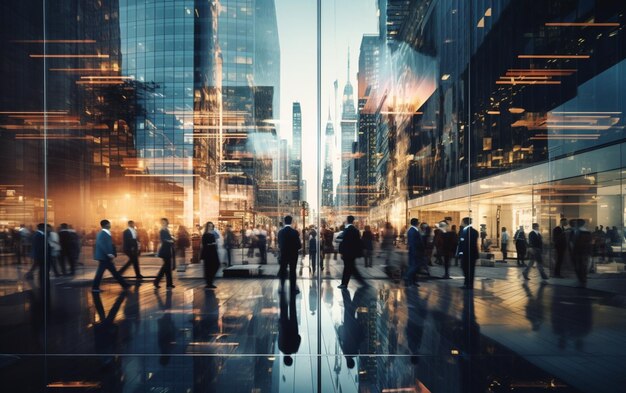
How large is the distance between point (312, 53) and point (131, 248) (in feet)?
18.1

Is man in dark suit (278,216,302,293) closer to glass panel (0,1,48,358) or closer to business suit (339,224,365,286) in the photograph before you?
business suit (339,224,365,286)

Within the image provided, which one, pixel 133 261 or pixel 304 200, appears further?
pixel 133 261

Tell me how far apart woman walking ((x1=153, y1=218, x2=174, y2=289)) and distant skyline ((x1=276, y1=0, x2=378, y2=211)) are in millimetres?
3206

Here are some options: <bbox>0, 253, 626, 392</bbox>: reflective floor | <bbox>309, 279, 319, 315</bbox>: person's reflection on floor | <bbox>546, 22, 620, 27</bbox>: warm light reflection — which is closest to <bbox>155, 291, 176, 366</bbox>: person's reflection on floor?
<bbox>0, 253, 626, 392</bbox>: reflective floor

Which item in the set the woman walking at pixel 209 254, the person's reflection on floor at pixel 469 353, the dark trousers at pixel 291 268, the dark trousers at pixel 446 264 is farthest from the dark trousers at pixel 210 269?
the dark trousers at pixel 446 264

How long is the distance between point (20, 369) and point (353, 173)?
19.7 ft

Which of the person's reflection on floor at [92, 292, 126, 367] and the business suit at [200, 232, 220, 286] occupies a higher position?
the business suit at [200, 232, 220, 286]

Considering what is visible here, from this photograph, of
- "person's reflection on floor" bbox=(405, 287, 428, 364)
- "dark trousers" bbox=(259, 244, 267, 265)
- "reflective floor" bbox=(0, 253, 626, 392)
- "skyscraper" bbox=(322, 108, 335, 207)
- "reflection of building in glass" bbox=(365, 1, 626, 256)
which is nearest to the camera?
"reflective floor" bbox=(0, 253, 626, 392)

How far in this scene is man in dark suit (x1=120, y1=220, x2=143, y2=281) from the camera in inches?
324

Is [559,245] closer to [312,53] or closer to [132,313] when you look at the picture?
[312,53]

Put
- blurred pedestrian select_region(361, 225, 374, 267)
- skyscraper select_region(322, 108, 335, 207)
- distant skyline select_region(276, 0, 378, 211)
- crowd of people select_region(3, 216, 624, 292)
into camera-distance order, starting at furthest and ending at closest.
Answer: blurred pedestrian select_region(361, 225, 374, 267) < crowd of people select_region(3, 216, 624, 292) < skyscraper select_region(322, 108, 335, 207) < distant skyline select_region(276, 0, 378, 211)

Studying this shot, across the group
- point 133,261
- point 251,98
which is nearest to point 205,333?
point 133,261

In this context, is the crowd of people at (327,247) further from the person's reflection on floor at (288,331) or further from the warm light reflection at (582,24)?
the warm light reflection at (582,24)

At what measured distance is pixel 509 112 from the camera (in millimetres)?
14359
